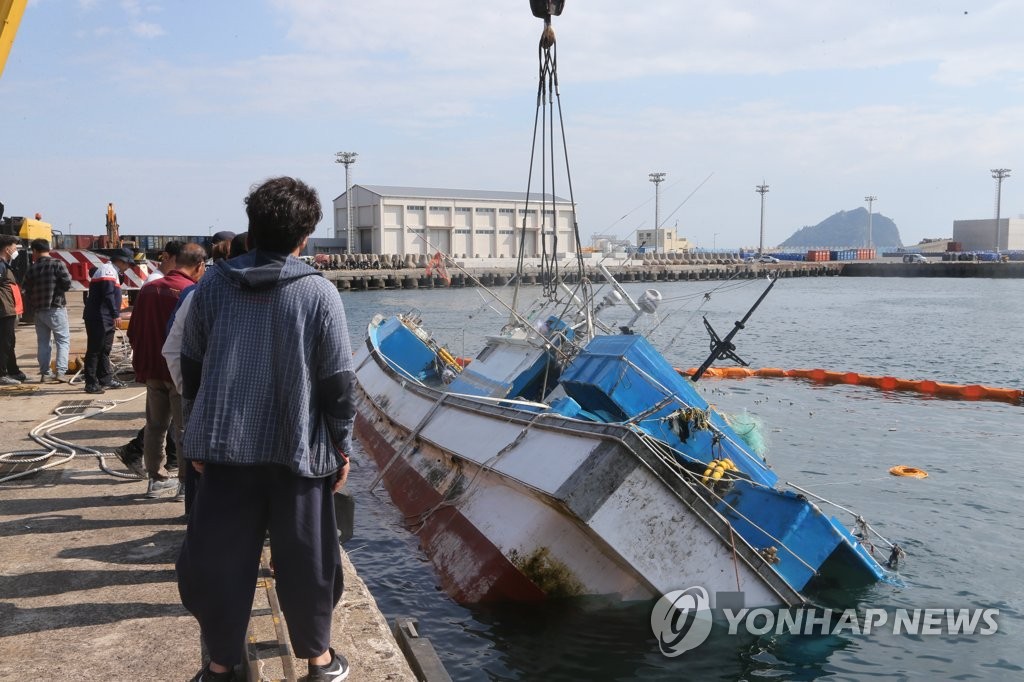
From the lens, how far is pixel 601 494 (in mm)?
5219

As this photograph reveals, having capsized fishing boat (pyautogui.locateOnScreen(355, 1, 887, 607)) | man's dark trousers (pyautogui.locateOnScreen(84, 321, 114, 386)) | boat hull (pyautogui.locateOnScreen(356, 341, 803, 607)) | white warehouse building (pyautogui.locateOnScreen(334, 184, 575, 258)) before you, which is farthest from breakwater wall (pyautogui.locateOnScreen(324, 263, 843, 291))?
boat hull (pyautogui.locateOnScreen(356, 341, 803, 607))

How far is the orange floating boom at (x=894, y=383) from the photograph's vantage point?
51.9 ft

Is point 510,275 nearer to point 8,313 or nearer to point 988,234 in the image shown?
point 8,313

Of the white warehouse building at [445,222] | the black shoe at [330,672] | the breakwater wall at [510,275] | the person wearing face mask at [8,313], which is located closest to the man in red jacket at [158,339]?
the black shoe at [330,672]

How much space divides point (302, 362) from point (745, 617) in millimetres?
4001

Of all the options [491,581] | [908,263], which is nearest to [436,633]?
[491,581]

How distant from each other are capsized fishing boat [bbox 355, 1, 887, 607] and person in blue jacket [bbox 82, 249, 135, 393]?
382 centimetres

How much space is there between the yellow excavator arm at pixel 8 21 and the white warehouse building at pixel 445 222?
184 ft

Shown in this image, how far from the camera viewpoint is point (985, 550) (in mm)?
7734

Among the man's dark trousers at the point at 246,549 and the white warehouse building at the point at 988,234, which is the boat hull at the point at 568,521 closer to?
the man's dark trousers at the point at 246,549

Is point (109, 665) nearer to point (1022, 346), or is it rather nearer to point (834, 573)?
point (834, 573)

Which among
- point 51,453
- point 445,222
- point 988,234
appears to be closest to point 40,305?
point 51,453

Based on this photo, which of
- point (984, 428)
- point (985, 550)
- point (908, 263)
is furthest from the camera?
point (908, 263)

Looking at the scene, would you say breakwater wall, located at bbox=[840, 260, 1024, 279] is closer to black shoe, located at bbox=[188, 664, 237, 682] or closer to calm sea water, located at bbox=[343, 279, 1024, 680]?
calm sea water, located at bbox=[343, 279, 1024, 680]
